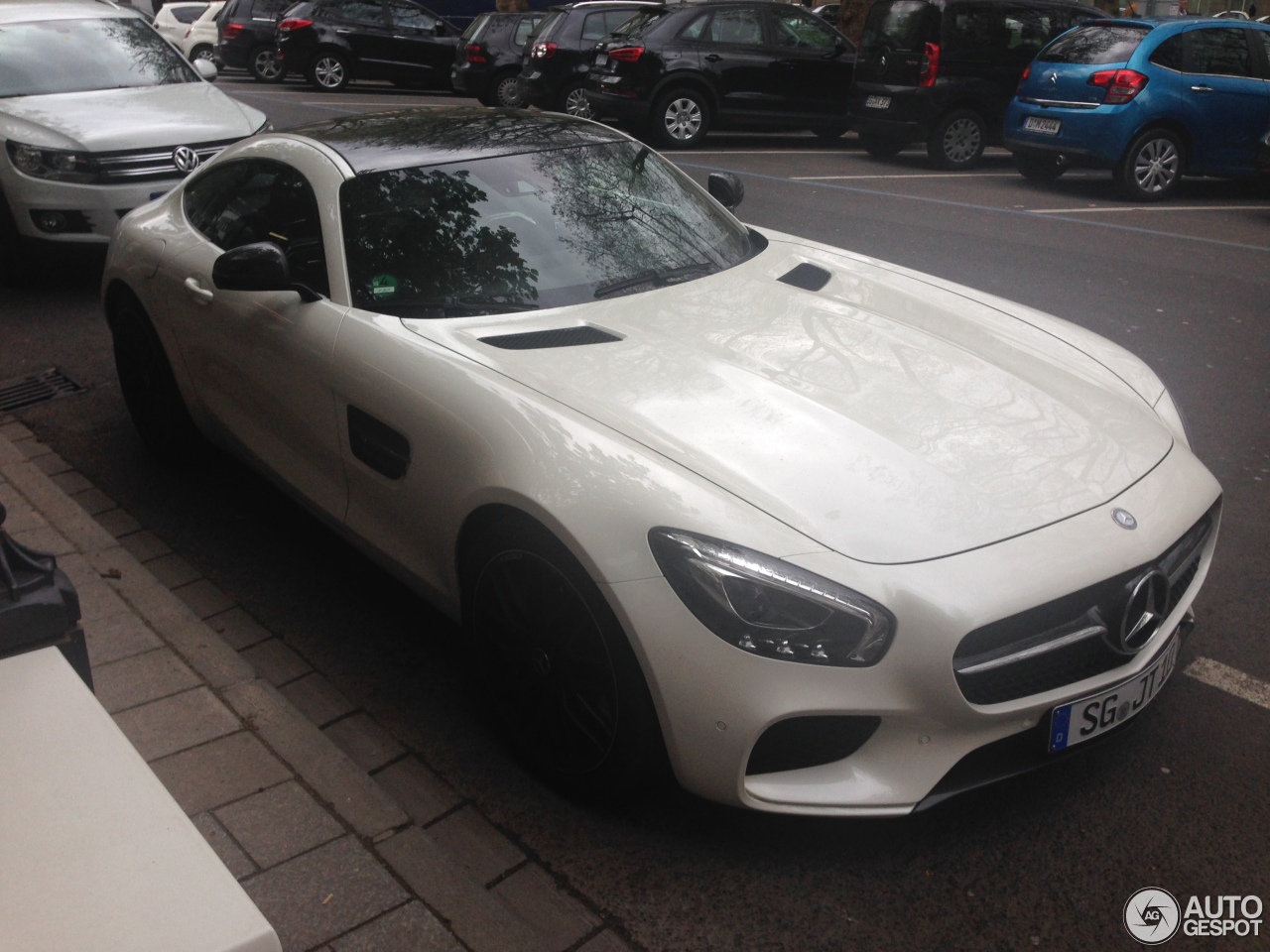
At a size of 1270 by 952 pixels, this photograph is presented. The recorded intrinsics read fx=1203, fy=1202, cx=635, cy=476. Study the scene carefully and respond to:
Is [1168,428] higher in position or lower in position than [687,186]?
lower

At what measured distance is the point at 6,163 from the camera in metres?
7.66

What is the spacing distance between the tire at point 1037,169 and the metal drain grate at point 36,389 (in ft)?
31.1

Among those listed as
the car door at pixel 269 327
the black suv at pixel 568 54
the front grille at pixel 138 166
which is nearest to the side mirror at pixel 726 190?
the car door at pixel 269 327

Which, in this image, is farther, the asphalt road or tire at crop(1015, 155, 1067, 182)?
tire at crop(1015, 155, 1067, 182)

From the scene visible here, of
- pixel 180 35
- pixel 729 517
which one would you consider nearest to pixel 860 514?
pixel 729 517

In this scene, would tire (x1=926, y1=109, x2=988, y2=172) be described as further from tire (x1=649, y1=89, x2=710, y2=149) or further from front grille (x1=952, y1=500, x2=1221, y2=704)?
front grille (x1=952, y1=500, x2=1221, y2=704)

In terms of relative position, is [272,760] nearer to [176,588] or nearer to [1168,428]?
[176,588]

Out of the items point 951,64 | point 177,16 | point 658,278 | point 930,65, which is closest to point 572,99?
point 930,65

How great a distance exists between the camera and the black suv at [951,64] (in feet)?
42.5

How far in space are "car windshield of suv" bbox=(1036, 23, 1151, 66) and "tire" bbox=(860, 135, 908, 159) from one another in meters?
2.10

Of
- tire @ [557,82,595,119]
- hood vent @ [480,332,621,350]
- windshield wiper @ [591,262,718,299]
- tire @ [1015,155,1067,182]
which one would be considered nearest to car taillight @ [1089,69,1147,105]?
tire @ [1015,155,1067,182]

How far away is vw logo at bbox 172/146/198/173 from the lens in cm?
775

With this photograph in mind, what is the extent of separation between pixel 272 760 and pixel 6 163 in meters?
6.27

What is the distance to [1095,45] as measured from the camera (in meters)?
A: 11.5
